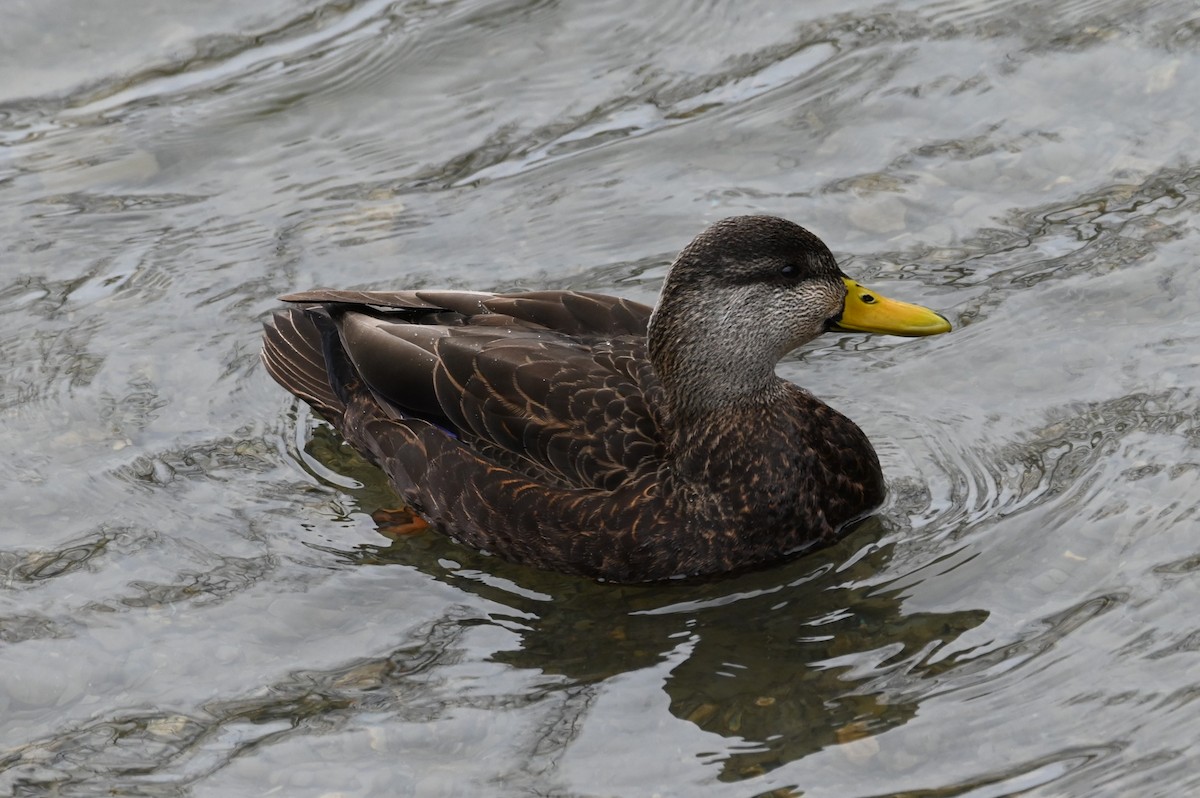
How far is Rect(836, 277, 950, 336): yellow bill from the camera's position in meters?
7.67

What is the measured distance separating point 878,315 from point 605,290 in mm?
2313

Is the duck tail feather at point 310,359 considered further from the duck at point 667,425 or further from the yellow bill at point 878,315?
the yellow bill at point 878,315

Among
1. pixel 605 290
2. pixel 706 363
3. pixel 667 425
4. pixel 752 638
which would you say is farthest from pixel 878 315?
pixel 605 290

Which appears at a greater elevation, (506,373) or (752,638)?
(506,373)

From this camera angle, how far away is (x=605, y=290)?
9719 millimetres

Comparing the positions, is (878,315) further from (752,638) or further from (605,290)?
(605,290)

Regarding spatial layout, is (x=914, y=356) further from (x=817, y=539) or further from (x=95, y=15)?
(x=95, y=15)

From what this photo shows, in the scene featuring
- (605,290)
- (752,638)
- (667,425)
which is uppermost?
(605,290)

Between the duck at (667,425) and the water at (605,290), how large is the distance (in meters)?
0.22

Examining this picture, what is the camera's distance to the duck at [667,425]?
25.2 ft

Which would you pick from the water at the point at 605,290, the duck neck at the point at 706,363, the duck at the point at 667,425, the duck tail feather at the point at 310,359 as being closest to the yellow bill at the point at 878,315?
the duck at the point at 667,425

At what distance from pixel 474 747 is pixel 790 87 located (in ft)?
18.0

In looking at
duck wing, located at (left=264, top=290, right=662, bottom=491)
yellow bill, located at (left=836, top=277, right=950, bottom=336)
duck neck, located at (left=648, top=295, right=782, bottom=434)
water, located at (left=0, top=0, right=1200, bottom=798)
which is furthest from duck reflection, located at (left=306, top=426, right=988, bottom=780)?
yellow bill, located at (left=836, top=277, right=950, bottom=336)

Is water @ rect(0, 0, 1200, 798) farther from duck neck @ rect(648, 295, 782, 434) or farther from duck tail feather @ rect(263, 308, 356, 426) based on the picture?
duck neck @ rect(648, 295, 782, 434)
